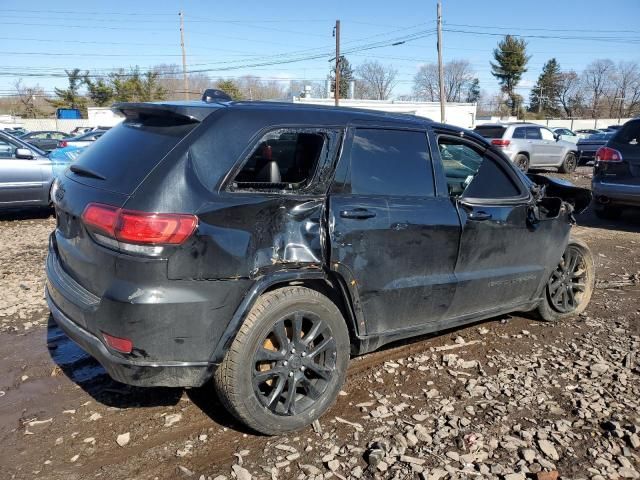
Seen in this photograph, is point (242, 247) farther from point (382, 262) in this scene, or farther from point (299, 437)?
point (299, 437)

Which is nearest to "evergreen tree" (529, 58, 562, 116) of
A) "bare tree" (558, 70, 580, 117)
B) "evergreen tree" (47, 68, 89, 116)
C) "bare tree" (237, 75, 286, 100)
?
"bare tree" (558, 70, 580, 117)

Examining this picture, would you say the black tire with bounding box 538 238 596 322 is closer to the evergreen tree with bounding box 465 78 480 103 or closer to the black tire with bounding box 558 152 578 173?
the black tire with bounding box 558 152 578 173

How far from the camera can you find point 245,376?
2748mm

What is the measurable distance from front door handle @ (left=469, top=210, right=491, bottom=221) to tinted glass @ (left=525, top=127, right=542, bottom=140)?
583 inches

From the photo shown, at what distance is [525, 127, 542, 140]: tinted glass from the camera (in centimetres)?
1717

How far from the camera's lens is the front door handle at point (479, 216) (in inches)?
144

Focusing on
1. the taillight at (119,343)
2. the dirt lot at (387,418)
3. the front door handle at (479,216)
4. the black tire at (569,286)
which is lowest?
the dirt lot at (387,418)

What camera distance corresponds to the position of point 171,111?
2.82 meters

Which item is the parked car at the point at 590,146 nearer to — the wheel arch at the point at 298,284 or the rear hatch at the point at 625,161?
the rear hatch at the point at 625,161

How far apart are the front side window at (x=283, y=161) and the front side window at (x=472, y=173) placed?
3.42 feet

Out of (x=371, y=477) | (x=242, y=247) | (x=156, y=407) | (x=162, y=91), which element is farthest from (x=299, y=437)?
(x=162, y=91)

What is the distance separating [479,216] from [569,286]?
172cm

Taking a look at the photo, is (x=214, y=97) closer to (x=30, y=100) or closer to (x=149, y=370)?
(x=149, y=370)

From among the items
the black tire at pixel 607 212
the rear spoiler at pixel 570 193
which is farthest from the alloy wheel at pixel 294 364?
the black tire at pixel 607 212
